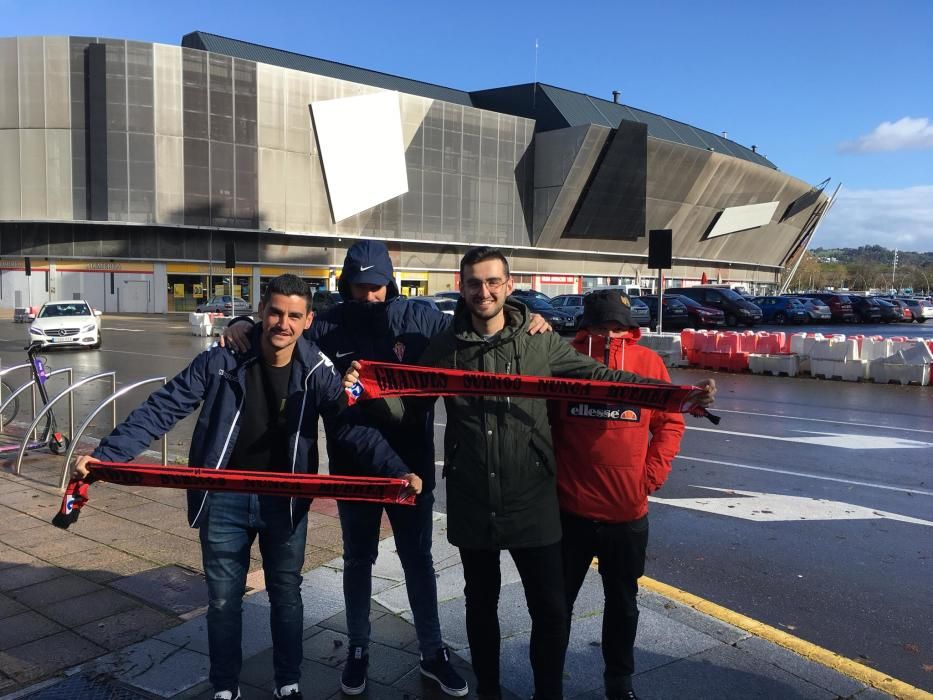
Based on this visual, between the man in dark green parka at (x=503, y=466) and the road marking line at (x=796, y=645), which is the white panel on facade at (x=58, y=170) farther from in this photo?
Answer: the man in dark green parka at (x=503, y=466)

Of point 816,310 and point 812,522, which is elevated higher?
point 816,310

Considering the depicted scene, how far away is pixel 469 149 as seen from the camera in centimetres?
5600

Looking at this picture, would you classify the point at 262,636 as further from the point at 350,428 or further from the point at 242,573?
the point at 350,428

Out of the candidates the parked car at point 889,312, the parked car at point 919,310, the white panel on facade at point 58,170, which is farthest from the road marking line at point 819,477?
the white panel on facade at point 58,170

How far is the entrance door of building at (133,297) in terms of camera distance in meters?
47.5

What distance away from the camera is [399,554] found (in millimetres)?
3498

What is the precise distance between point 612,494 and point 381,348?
1.23 m

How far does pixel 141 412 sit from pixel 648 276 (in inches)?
2861

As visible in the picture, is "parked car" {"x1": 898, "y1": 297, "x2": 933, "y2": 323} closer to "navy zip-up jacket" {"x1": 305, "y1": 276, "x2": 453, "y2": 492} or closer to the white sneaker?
"navy zip-up jacket" {"x1": 305, "y1": 276, "x2": 453, "y2": 492}

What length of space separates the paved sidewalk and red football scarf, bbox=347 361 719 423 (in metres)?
1.33

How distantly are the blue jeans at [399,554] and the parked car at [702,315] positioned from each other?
98.1 feet

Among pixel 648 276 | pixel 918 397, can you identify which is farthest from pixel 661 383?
pixel 648 276

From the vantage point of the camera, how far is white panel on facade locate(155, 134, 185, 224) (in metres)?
45.0

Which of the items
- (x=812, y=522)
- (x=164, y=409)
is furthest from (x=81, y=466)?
(x=812, y=522)
